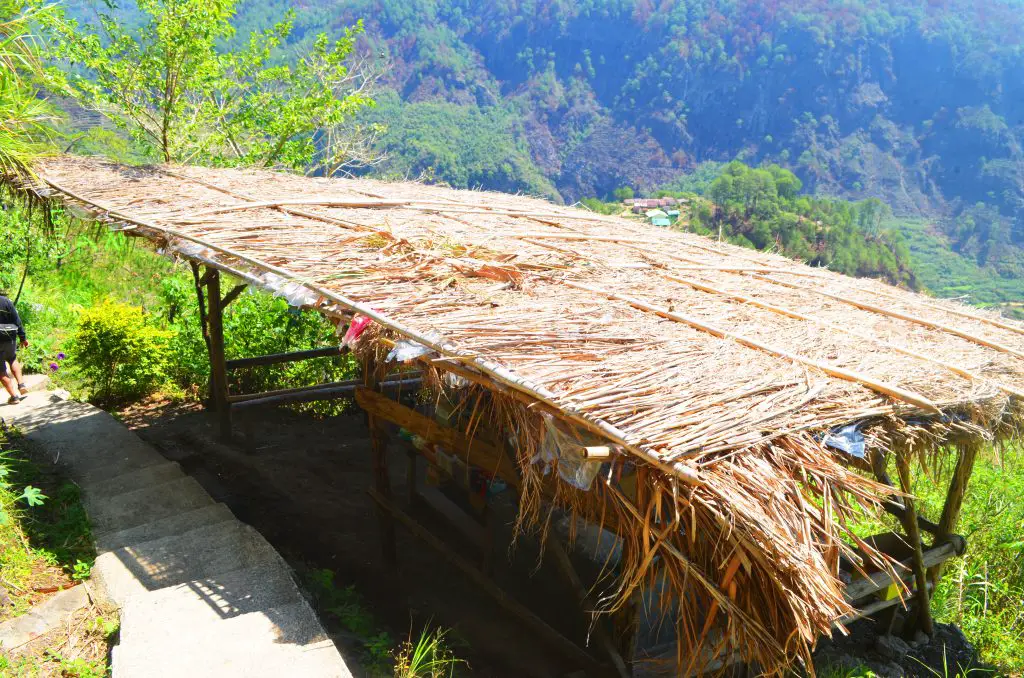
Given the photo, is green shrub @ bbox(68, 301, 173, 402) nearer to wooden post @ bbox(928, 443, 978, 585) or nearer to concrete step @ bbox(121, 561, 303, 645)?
concrete step @ bbox(121, 561, 303, 645)

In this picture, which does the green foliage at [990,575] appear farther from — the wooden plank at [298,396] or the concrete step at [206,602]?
the wooden plank at [298,396]

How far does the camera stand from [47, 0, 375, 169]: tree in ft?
40.3

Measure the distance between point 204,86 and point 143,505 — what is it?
9392 mm

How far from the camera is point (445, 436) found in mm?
4551

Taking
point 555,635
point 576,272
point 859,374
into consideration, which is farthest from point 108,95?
point 859,374

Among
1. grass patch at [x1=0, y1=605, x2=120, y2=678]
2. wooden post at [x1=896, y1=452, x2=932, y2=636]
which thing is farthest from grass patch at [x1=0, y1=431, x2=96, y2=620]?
wooden post at [x1=896, y1=452, x2=932, y2=636]

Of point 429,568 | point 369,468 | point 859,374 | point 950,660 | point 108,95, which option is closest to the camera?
point 859,374

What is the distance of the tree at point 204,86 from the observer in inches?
483

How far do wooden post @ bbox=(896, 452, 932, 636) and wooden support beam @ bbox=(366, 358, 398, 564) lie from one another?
3127 millimetres

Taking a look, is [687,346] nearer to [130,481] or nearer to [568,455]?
[568,455]

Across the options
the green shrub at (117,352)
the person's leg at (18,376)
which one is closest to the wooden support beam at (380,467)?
the green shrub at (117,352)

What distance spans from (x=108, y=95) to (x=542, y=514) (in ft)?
39.1

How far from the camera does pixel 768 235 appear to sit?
122 feet

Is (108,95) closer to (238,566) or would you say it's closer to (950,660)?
(238,566)
